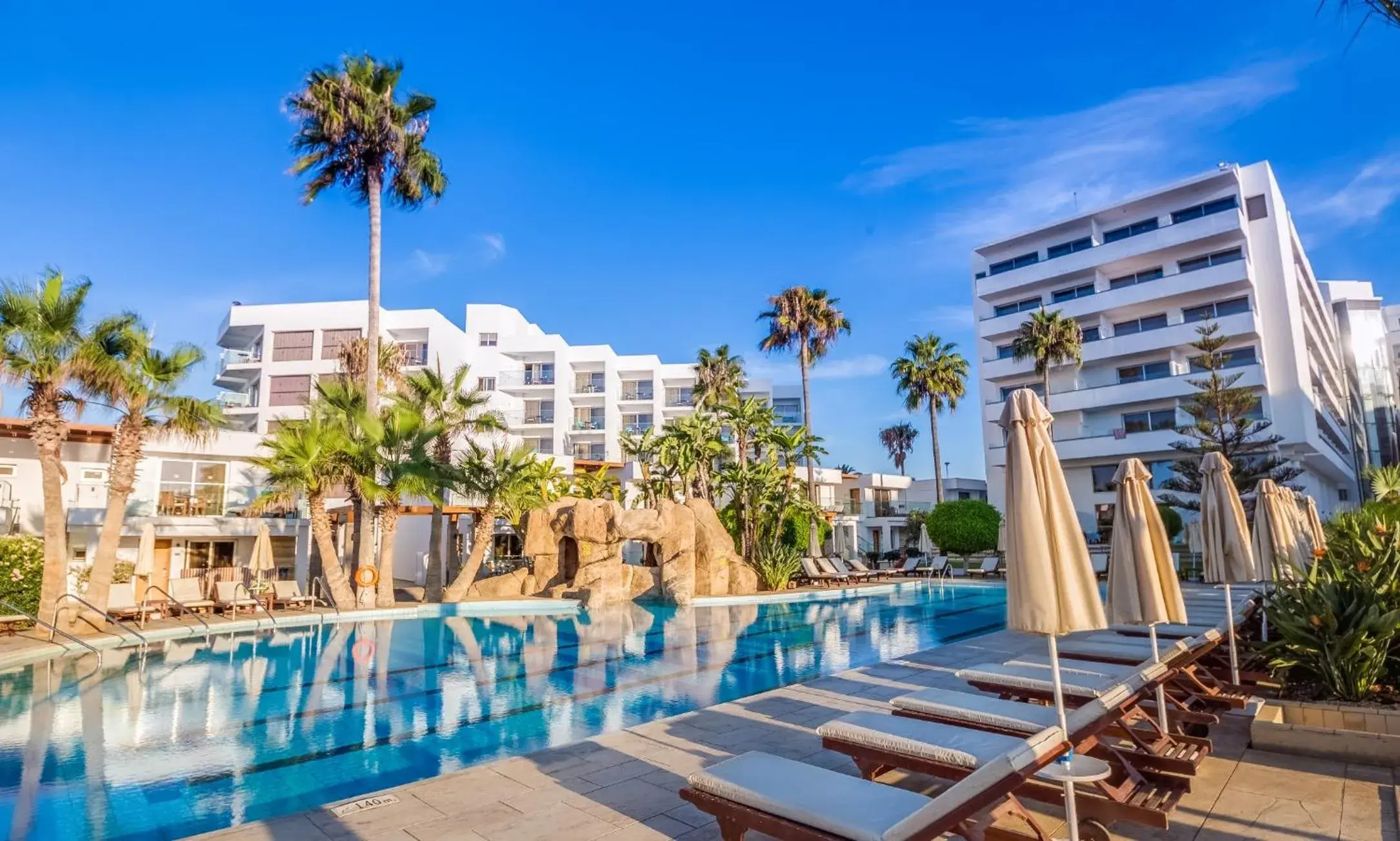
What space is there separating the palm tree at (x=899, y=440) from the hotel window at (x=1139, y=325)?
31917 millimetres

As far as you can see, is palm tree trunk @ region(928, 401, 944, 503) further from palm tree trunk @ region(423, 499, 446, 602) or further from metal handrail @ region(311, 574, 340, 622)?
metal handrail @ region(311, 574, 340, 622)

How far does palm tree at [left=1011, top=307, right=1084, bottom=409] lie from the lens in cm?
3332

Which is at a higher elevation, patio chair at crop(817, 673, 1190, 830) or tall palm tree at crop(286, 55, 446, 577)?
tall palm tree at crop(286, 55, 446, 577)

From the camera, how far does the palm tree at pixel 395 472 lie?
1866cm

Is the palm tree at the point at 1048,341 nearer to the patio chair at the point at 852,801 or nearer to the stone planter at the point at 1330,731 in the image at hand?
the stone planter at the point at 1330,731

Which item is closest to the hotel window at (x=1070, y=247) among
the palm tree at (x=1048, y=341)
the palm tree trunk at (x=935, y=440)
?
the palm tree at (x=1048, y=341)

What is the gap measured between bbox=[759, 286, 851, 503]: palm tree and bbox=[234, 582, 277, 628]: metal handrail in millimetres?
20236

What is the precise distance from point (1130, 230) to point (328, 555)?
3934 cm

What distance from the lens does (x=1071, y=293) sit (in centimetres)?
3966

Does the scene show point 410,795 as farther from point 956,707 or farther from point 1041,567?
point 1041,567

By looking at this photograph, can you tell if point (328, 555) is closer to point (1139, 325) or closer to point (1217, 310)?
point (1139, 325)

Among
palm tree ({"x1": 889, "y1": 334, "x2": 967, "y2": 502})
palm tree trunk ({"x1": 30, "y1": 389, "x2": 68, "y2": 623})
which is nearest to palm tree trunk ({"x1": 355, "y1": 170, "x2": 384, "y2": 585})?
palm tree trunk ({"x1": 30, "y1": 389, "x2": 68, "y2": 623})

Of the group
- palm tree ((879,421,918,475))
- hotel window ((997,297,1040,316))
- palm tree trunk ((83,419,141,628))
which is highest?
hotel window ((997,297,1040,316))

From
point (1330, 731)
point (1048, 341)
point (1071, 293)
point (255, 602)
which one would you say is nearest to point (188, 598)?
point (255, 602)
